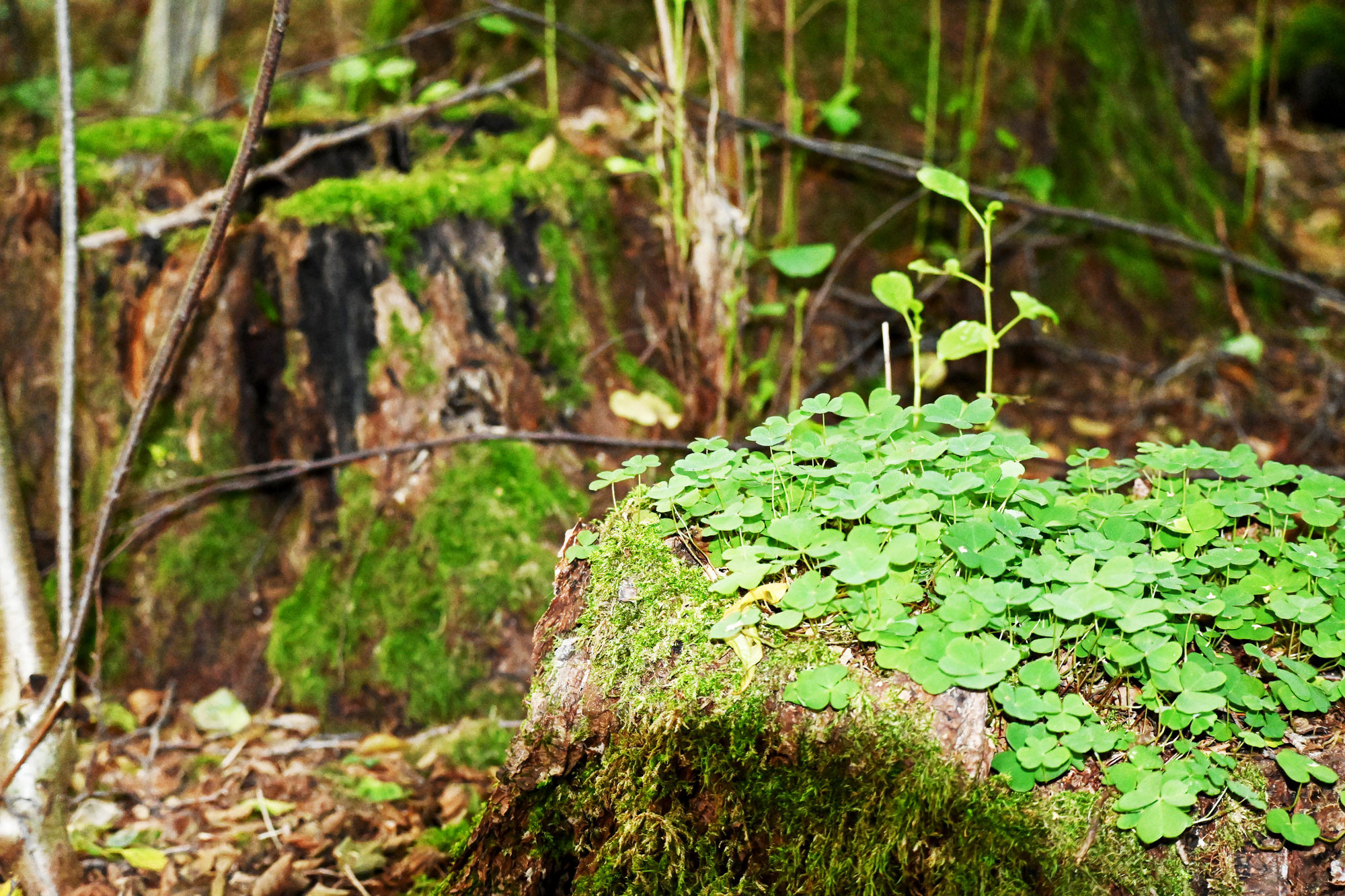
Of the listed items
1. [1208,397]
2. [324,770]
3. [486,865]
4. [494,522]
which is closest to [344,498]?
[494,522]

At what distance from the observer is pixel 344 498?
2656mm

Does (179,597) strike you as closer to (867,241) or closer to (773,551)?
(773,551)

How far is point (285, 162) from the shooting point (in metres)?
2.63

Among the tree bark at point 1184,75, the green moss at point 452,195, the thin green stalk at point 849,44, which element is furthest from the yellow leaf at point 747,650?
the tree bark at point 1184,75

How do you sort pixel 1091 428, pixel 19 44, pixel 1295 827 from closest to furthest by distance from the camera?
pixel 1295 827 < pixel 1091 428 < pixel 19 44

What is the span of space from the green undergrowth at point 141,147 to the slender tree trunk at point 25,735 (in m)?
1.39

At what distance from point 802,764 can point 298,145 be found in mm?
2392

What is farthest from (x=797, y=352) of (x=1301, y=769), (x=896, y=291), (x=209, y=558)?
(x=209, y=558)

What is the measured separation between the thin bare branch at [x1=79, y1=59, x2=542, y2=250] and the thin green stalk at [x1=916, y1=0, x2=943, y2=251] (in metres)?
1.48

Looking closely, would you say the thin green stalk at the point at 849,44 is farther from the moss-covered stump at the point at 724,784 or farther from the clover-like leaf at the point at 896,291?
the moss-covered stump at the point at 724,784

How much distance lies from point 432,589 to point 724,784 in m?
1.44

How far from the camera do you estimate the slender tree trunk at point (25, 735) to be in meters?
1.73

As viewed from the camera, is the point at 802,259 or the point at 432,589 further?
the point at 432,589

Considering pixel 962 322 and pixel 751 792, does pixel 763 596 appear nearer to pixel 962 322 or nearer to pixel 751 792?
pixel 751 792
